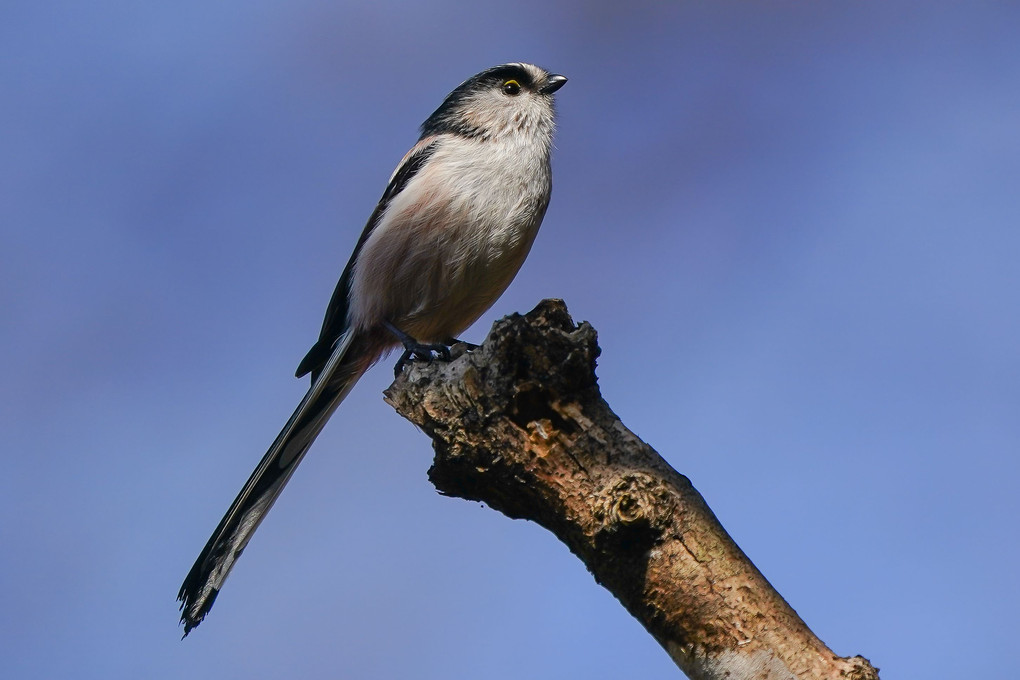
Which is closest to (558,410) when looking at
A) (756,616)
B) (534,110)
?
(756,616)

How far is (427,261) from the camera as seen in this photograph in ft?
13.4

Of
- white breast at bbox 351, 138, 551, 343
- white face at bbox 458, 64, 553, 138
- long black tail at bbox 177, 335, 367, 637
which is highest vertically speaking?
white face at bbox 458, 64, 553, 138

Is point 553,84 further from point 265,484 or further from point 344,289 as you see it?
point 265,484

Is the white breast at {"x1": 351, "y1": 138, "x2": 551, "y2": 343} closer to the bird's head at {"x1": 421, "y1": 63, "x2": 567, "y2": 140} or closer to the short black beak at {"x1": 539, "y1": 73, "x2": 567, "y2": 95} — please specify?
the bird's head at {"x1": 421, "y1": 63, "x2": 567, "y2": 140}

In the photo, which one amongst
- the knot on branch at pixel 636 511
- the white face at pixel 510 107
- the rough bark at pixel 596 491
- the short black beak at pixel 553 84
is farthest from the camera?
the short black beak at pixel 553 84

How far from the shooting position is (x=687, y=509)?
219 centimetres

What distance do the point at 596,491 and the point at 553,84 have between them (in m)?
3.39

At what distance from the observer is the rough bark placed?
2.05 m

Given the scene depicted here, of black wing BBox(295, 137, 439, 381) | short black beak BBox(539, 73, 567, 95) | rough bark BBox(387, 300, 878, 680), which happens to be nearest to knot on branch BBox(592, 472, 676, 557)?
rough bark BBox(387, 300, 878, 680)

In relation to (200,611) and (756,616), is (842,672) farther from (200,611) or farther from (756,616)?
(200,611)

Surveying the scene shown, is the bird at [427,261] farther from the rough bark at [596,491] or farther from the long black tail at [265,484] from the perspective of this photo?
the rough bark at [596,491]

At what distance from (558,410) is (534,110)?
2.72 metres

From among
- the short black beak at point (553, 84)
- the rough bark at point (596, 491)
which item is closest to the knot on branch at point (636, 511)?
the rough bark at point (596, 491)

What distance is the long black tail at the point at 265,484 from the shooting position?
336cm
